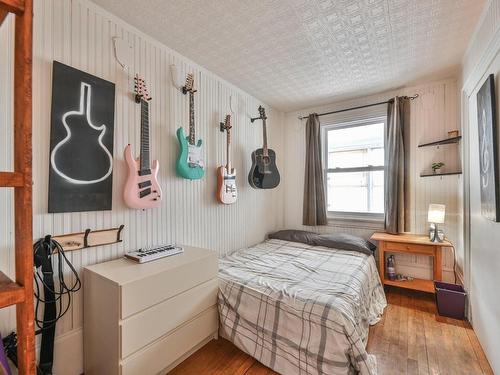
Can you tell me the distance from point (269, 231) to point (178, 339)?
6.61 feet

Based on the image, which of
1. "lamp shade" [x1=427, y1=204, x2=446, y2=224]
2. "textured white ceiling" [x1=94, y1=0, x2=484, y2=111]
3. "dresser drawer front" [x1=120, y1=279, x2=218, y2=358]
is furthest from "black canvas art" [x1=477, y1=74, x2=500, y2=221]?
"dresser drawer front" [x1=120, y1=279, x2=218, y2=358]

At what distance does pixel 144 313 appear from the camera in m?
1.35

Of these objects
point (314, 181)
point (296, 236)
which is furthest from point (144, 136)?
point (314, 181)

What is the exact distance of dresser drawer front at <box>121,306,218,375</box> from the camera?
1314 millimetres

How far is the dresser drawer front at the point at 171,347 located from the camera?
1.31 meters

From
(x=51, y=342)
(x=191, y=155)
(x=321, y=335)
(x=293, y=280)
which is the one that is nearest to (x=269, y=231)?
(x=293, y=280)

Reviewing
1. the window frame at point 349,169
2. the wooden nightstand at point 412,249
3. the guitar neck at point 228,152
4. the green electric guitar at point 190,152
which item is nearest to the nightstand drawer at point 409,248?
the wooden nightstand at point 412,249

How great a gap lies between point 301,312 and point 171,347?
2.72ft

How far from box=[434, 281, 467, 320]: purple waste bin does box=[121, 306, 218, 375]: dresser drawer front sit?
Result: 6.46 feet

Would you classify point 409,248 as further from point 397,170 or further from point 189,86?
point 189,86

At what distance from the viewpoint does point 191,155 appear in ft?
6.72

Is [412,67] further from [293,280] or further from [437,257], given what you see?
[293,280]

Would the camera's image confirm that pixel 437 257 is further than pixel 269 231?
No

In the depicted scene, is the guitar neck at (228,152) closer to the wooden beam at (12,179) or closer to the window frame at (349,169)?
the window frame at (349,169)
